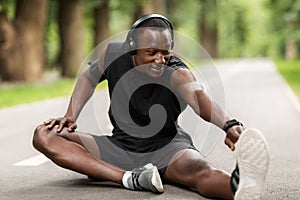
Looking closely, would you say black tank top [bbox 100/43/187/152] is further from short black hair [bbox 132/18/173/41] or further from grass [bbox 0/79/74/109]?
grass [bbox 0/79/74/109]

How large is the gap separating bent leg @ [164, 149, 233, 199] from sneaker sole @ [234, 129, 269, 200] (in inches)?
11.1

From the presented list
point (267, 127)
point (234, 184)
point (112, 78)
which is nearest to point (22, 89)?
point (267, 127)

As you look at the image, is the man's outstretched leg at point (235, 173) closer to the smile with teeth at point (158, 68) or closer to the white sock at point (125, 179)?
the white sock at point (125, 179)

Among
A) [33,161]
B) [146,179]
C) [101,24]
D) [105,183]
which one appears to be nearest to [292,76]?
[101,24]

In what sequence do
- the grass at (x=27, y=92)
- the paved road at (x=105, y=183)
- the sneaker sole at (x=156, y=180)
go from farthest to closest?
1. the grass at (x=27, y=92)
2. the paved road at (x=105, y=183)
3. the sneaker sole at (x=156, y=180)

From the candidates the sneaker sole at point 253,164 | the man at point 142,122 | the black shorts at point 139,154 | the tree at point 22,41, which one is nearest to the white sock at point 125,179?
the man at point 142,122

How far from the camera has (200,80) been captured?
508 centimetres

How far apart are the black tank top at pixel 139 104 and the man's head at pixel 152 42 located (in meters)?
0.11

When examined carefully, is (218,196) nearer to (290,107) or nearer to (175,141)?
(175,141)

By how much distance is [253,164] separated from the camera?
413 centimetres

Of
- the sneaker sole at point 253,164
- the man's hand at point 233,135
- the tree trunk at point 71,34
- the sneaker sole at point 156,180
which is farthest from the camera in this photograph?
the tree trunk at point 71,34

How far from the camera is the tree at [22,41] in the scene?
2127 cm

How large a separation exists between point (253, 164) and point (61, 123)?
1658mm

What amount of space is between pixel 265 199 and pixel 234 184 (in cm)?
59
